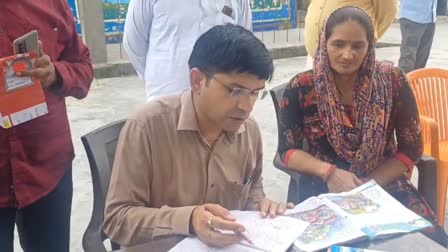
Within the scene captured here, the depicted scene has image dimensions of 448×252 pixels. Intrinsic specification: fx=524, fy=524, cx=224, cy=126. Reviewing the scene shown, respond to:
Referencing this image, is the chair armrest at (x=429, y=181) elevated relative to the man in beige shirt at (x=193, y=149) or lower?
lower

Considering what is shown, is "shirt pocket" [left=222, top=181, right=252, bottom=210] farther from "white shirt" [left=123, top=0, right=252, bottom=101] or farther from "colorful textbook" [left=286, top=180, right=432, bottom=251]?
"white shirt" [left=123, top=0, right=252, bottom=101]

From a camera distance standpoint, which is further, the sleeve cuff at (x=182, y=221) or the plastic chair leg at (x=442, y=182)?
the plastic chair leg at (x=442, y=182)

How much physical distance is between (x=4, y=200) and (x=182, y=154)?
551 mm

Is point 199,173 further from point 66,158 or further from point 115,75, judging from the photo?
point 115,75

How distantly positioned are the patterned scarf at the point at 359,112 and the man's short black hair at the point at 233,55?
0.81m

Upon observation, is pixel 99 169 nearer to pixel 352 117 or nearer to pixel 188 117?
pixel 188 117

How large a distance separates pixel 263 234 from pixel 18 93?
0.79 meters

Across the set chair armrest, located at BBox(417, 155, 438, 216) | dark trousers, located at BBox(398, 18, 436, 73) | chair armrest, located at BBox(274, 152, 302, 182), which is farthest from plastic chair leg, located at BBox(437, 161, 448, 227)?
dark trousers, located at BBox(398, 18, 436, 73)

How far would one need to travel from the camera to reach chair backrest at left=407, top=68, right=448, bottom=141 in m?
3.12

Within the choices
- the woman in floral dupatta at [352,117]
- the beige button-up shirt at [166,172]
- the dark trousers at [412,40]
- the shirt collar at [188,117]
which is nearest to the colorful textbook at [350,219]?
the beige button-up shirt at [166,172]

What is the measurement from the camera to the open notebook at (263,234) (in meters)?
1.34

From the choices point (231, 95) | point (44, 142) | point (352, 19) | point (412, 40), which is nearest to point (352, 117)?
point (352, 19)

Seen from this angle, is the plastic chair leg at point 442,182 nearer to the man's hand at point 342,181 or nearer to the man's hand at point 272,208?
the man's hand at point 342,181

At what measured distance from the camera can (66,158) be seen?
172 centimetres
